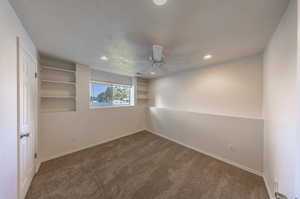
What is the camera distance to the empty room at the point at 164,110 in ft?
3.73

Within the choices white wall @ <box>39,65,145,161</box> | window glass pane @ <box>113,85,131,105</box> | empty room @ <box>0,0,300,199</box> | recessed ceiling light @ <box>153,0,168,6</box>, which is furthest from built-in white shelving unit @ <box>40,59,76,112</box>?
recessed ceiling light @ <box>153,0,168,6</box>

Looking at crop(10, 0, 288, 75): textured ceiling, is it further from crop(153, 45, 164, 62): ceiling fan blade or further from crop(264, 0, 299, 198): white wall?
crop(264, 0, 299, 198): white wall

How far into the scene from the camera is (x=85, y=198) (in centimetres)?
A: 160

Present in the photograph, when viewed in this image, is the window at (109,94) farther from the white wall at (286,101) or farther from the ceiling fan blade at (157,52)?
the white wall at (286,101)

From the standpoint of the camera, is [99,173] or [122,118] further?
[122,118]

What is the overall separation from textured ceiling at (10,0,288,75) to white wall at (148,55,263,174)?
704 mm

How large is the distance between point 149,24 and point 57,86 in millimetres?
2846

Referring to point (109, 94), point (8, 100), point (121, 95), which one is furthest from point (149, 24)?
point (121, 95)

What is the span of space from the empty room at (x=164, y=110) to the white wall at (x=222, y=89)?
0.08ft

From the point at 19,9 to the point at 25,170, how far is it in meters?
2.13

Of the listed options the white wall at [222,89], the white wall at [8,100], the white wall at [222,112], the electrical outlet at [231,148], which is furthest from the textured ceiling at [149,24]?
the electrical outlet at [231,148]

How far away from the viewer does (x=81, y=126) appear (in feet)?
10.3

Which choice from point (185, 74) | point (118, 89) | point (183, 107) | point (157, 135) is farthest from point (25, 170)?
point (185, 74)

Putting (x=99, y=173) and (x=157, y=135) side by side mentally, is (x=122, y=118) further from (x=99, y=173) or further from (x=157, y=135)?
(x=99, y=173)
